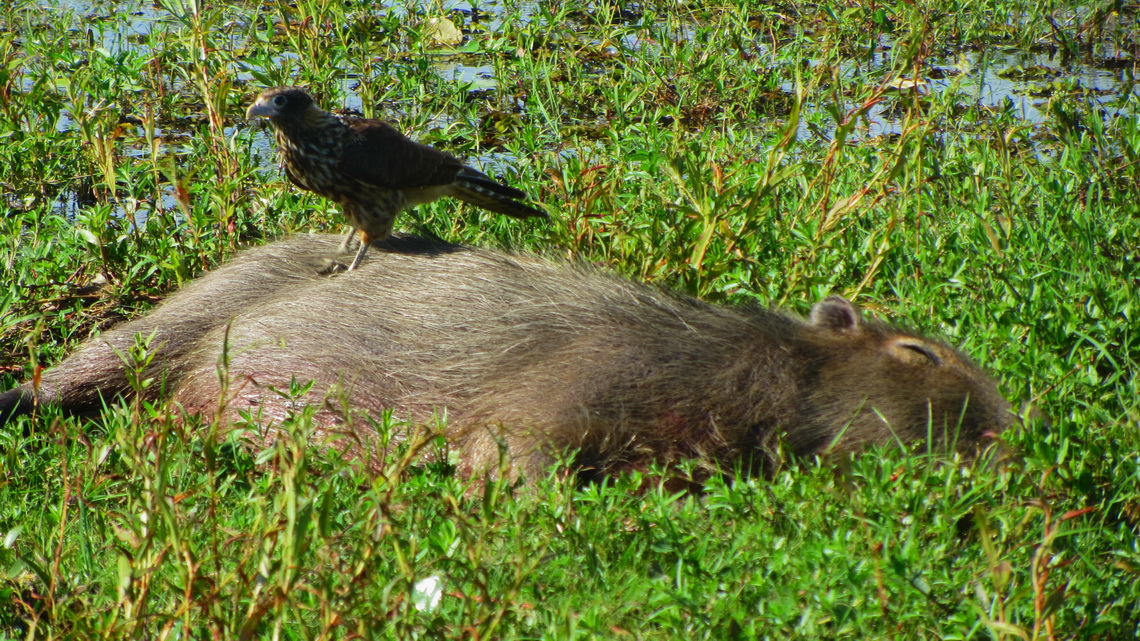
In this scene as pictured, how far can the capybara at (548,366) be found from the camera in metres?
3.64

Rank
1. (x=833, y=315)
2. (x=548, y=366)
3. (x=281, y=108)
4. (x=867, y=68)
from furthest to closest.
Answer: (x=867, y=68)
(x=281, y=108)
(x=833, y=315)
(x=548, y=366)

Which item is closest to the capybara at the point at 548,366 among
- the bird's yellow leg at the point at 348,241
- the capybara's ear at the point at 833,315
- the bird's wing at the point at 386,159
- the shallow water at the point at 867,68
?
the capybara's ear at the point at 833,315

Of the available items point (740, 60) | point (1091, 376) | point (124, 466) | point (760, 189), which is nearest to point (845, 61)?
point (740, 60)

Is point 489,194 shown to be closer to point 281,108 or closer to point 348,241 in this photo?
point 348,241

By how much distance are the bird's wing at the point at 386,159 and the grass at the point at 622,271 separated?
22.2 inches

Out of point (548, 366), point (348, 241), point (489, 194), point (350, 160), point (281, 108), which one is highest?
point (281, 108)

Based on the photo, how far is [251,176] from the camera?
5.34 meters

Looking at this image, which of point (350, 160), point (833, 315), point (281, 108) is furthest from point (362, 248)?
point (833, 315)

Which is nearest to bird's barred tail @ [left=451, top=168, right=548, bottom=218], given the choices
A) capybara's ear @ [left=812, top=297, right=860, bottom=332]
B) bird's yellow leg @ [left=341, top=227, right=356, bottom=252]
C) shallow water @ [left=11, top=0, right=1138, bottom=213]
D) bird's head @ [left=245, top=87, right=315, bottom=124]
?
bird's yellow leg @ [left=341, top=227, right=356, bottom=252]

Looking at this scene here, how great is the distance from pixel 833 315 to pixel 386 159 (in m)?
1.62

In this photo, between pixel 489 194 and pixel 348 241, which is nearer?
pixel 348 241

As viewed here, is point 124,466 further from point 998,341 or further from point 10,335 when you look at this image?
point 998,341

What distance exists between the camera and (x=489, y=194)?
15.4ft

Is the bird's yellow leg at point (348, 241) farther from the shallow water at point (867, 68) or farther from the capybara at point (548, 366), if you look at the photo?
the shallow water at point (867, 68)
